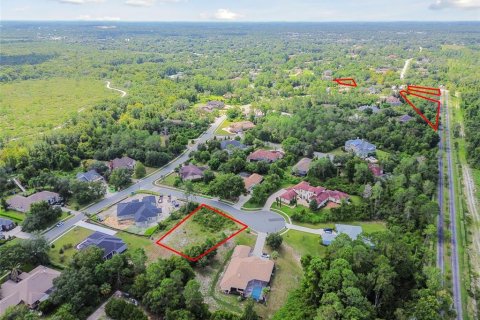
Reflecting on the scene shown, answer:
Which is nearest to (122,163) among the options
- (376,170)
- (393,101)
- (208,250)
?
(208,250)

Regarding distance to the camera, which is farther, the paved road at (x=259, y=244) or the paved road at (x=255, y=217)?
the paved road at (x=255, y=217)

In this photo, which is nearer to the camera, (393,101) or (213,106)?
(393,101)

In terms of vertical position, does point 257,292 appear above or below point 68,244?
above

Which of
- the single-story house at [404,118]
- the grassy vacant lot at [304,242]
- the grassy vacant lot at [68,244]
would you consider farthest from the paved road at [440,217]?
the grassy vacant lot at [68,244]

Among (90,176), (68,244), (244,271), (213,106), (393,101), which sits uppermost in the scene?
(244,271)

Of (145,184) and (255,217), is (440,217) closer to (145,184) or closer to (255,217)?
(255,217)

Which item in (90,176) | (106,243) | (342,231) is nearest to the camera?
(106,243)

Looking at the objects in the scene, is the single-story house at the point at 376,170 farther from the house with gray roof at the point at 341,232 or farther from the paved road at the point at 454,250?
the house with gray roof at the point at 341,232

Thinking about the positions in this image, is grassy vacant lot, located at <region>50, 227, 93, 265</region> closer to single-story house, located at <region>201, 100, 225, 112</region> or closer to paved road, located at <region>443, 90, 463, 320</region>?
paved road, located at <region>443, 90, 463, 320</region>
